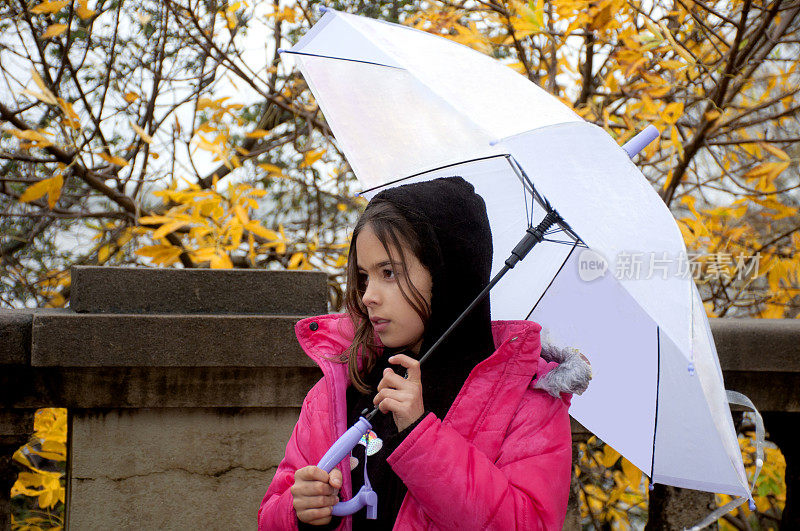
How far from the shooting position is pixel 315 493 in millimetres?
1291

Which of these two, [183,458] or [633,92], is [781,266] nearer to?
[633,92]

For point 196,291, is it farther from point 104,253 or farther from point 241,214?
point 104,253

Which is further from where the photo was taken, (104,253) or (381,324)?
(104,253)

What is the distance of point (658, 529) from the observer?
235 centimetres

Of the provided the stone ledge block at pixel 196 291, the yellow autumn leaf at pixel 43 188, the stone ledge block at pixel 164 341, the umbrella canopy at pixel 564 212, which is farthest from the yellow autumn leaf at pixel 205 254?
the umbrella canopy at pixel 564 212

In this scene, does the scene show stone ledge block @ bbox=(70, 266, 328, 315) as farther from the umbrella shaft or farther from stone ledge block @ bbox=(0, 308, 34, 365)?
the umbrella shaft

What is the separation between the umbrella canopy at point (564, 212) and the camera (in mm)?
1289

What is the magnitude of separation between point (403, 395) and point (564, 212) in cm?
45

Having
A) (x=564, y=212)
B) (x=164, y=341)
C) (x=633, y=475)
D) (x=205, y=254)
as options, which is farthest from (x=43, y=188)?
(x=633, y=475)

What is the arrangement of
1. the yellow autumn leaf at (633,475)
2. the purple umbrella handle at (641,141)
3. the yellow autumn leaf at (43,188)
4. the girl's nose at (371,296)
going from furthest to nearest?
the yellow autumn leaf at (43,188)
the yellow autumn leaf at (633,475)
the purple umbrella handle at (641,141)
the girl's nose at (371,296)

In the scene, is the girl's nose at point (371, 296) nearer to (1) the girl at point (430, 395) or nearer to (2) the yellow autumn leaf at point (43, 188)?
(1) the girl at point (430, 395)

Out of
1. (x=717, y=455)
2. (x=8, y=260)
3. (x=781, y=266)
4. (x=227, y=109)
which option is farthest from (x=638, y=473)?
(x=8, y=260)

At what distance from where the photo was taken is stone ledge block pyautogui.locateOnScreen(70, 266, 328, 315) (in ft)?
6.44

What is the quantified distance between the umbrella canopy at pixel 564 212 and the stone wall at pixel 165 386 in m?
0.56
